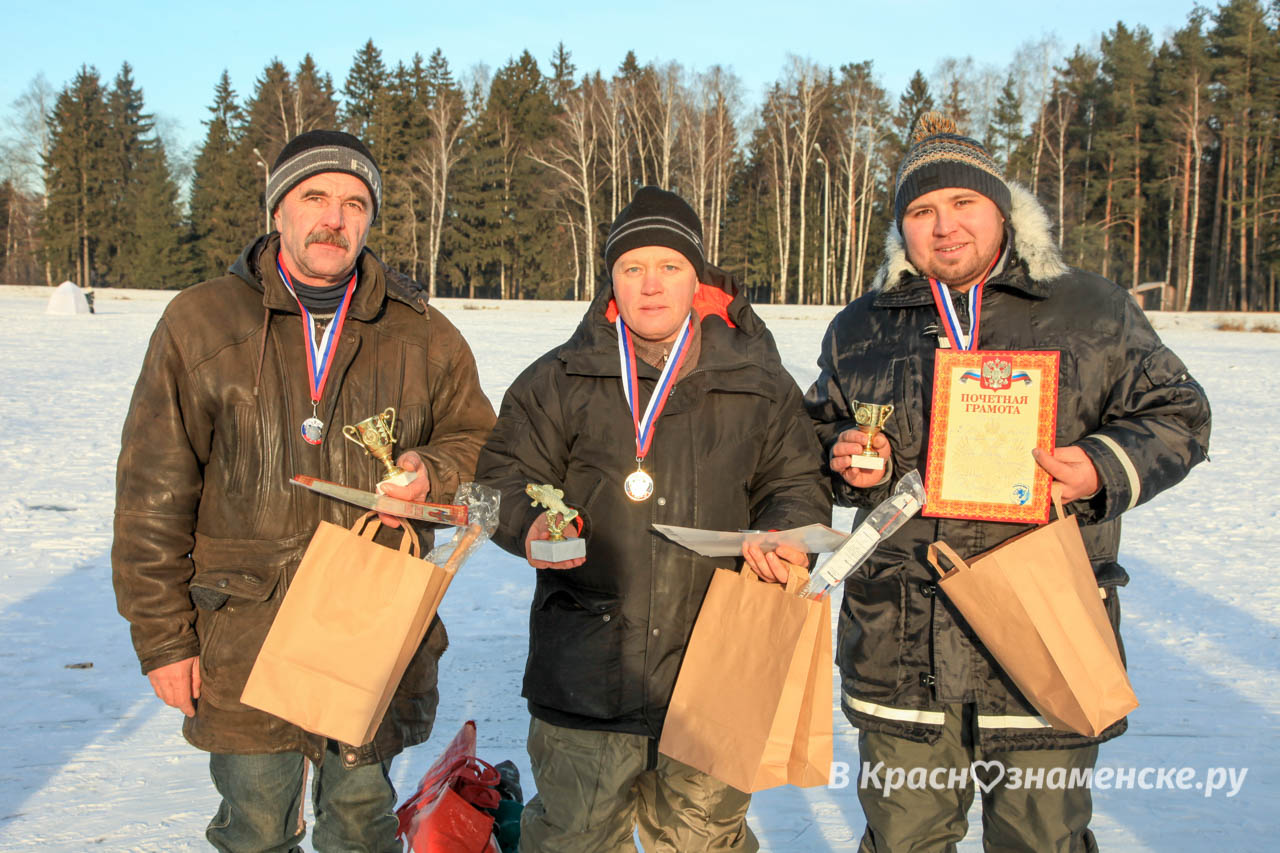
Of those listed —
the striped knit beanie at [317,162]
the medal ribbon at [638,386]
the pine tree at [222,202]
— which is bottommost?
the medal ribbon at [638,386]

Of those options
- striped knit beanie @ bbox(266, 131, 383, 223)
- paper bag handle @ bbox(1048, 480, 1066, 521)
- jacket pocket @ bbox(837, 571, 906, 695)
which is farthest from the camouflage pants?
striped knit beanie @ bbox(266, 131, 383, 223)

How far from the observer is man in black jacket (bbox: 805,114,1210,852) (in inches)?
102

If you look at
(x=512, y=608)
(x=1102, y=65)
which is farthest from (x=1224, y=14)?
(x=512, y=608)

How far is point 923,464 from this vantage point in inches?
109

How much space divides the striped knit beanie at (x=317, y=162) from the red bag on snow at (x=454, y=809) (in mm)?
1866

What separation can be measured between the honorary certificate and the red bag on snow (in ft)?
5.47

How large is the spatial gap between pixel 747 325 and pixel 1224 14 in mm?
54591

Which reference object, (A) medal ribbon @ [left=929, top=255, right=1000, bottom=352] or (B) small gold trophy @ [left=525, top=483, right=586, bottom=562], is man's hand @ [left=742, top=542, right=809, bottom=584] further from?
(A) medal ribbon @ [left=929, top=255, right=1000, bottom=352]

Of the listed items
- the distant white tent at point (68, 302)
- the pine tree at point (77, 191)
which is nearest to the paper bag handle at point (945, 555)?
the distant white tent at point (68, 302)

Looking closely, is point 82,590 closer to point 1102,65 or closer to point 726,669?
point 726,669

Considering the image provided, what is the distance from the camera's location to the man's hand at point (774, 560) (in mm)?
2424

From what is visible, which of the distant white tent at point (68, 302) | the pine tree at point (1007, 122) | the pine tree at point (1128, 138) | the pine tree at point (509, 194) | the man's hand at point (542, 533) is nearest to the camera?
the man's hand at point (542, 533)

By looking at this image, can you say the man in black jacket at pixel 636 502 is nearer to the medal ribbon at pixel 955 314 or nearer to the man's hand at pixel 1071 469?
the medal ribbon at pixel 955 314

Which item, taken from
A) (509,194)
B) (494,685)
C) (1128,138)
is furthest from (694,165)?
(494,685)
